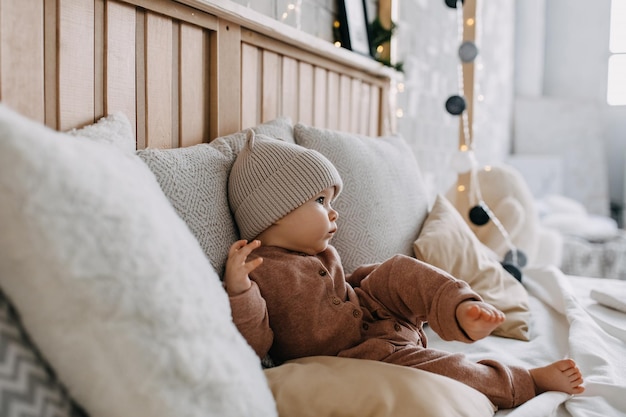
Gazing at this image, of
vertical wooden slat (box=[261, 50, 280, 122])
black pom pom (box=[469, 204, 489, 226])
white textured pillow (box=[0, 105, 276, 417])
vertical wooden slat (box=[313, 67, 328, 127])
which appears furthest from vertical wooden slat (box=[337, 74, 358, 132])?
white textured pillow (box=[0, 105, 276, 417])

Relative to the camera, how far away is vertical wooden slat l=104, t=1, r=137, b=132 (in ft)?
3.57

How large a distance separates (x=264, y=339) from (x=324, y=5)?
1.39m

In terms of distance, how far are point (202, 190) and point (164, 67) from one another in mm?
334

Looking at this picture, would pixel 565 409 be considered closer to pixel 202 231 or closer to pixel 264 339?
pixel 264 339

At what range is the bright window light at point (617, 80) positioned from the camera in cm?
525

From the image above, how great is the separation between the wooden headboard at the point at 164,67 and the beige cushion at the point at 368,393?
59 cm

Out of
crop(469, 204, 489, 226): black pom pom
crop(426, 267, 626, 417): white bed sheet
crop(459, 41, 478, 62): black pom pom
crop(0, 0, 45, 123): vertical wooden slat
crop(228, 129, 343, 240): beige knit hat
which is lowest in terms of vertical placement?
crop(426, 267, 626, 417): white bed sheet

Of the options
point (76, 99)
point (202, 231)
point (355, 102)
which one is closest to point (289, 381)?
point (202, 231)

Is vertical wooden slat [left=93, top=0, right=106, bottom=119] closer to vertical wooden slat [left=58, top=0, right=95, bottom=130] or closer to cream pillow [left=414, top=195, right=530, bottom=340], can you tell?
vertical wooden slat [left=58, top=0, right=95, bottom=130]

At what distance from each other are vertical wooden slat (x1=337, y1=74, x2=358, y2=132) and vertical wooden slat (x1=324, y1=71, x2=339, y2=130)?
0.02 meters

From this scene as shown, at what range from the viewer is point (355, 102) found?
2.15 m

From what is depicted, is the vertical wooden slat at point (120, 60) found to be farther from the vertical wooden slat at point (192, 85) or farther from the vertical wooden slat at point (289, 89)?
the vertical wooden slat at point (289, 89)

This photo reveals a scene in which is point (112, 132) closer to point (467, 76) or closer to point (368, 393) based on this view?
point (368, 393)

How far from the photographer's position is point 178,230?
72 cm
